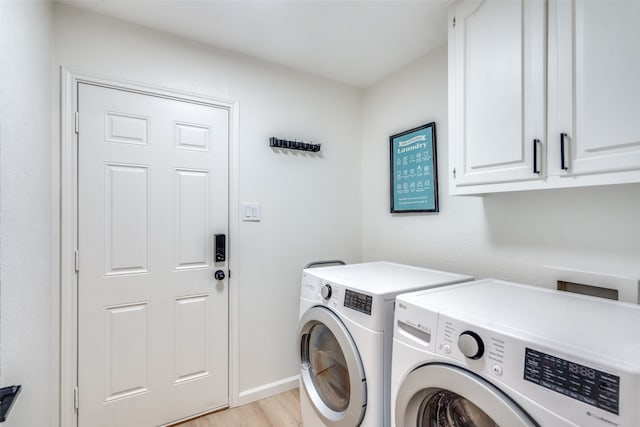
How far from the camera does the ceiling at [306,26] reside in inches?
61.9

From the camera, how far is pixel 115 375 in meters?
1.68

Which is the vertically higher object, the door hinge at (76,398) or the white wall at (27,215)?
the white wall at (27,215)

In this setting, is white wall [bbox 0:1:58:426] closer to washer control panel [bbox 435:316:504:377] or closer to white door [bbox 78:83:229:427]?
white door [bbox 78:83:229:427]

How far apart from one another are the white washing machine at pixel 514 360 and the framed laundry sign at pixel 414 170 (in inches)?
36.1

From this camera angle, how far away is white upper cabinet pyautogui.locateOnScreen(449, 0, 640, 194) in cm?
95

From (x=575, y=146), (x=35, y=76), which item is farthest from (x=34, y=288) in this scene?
(x=575, y=146)

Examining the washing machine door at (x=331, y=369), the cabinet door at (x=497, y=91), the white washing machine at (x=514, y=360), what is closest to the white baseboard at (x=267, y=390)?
the washing machine door at (x=331, y=369)

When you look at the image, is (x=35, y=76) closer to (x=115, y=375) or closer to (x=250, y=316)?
(x=115, y=375)

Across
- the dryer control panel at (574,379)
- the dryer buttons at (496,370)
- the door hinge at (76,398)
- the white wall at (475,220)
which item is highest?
the white wall at (475,220)

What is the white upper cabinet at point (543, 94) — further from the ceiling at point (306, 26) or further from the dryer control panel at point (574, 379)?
the dryer control panel at point (574, 379)

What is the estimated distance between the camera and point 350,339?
1.26m

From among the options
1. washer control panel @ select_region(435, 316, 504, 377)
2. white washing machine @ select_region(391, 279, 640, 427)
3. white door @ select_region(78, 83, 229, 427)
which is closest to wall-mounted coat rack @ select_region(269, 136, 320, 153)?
white door @ select_region(78, 83, 229, 427)

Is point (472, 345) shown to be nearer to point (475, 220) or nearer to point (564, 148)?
point (564, 148)

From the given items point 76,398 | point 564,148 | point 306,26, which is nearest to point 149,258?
point 76,398
